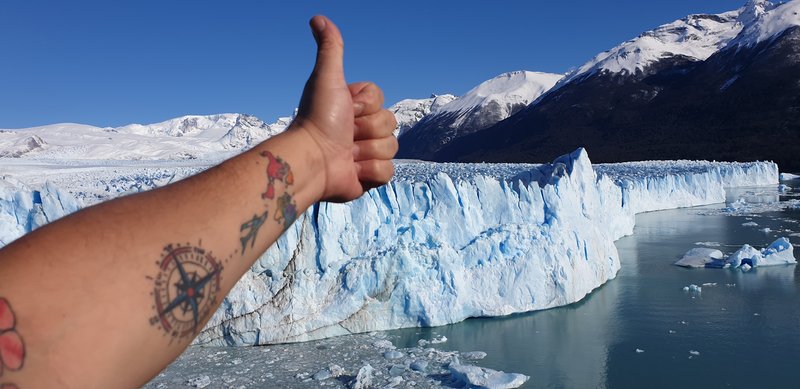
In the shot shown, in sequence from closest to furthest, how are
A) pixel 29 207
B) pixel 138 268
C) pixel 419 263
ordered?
pixel 138 268
pixel 29 207
pixel 419 263

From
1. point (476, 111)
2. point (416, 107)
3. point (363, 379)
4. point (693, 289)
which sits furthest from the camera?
point (416, 107)

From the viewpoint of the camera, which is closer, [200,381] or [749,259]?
[200,381]

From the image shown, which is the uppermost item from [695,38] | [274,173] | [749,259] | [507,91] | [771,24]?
[695,38]

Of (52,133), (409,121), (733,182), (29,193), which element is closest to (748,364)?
(29,193)

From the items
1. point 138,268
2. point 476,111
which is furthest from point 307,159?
point 476,111

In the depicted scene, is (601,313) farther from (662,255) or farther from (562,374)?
(662,255)

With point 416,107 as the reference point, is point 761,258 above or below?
below

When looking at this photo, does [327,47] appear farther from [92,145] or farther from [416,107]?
[416,107]
